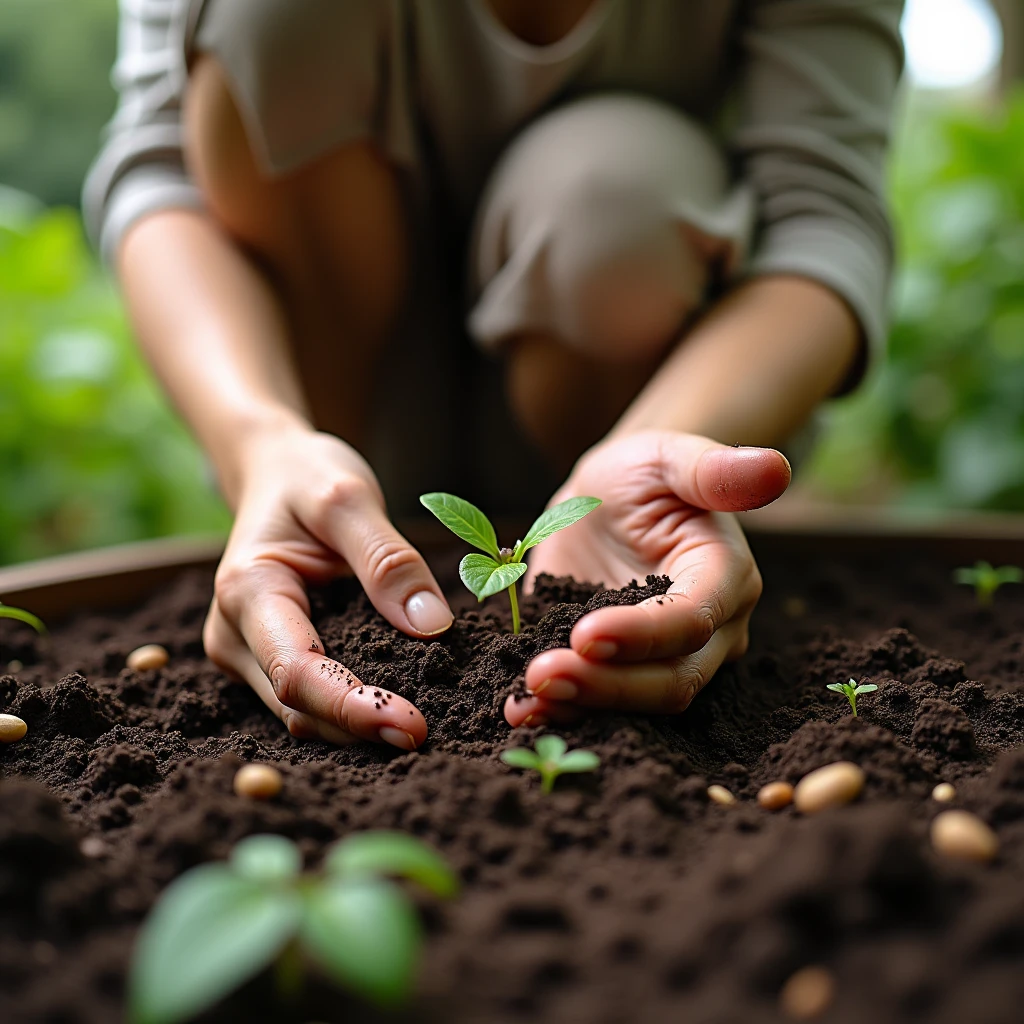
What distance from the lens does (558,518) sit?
34.1 inches

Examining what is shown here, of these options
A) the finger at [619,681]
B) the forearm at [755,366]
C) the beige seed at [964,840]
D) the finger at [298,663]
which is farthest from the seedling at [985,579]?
the finger at [298,663]

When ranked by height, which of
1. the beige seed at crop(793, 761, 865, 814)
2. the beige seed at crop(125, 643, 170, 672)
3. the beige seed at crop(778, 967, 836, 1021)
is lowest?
the beige seed at crop(125, 643, 170, 672)

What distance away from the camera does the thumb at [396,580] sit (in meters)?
0.92

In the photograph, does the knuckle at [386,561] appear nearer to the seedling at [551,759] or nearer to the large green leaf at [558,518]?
the large green leaf at [558,518]

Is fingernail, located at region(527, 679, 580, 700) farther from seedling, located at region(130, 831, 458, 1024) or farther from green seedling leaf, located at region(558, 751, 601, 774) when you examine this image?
seedling, located at region(130, 831, 458, 1024)

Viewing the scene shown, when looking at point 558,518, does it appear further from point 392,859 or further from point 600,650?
point 392,859

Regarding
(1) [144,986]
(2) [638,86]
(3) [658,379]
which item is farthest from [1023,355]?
(1) [144,986]

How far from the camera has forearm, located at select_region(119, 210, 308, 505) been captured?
3.98ft

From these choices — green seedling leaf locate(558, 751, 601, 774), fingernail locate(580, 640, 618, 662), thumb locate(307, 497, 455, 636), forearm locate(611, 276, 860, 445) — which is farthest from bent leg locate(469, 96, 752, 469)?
green seedling leaf locate(558, 751, 601, 774)

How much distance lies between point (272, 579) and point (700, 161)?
867mm

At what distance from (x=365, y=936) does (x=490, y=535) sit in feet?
1.67

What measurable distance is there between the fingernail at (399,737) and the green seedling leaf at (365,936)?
34 cm

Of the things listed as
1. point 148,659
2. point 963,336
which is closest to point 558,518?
point 148,659

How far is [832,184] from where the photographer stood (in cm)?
142
